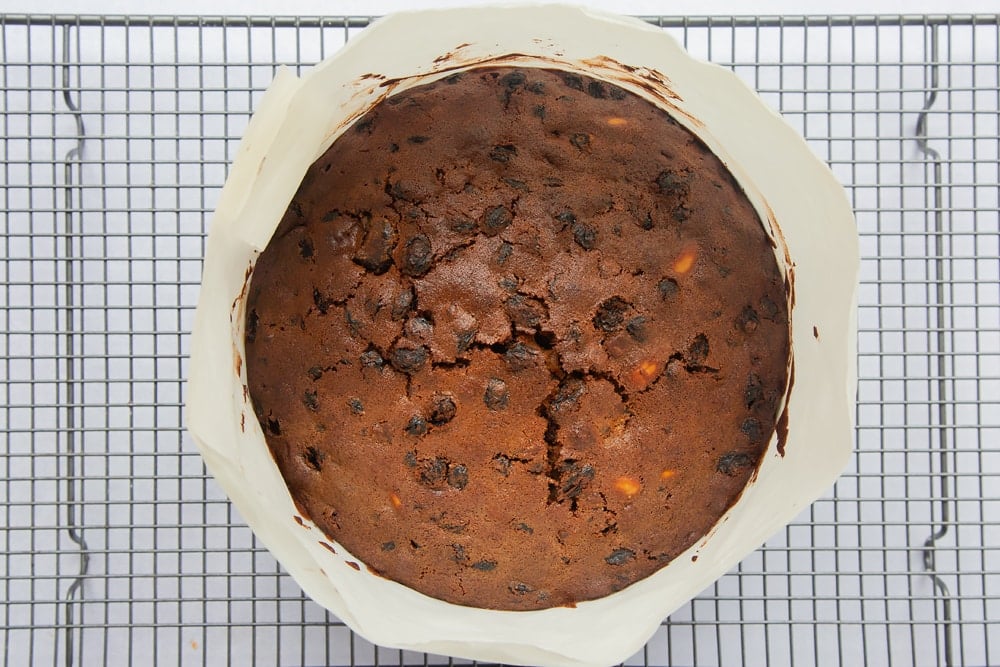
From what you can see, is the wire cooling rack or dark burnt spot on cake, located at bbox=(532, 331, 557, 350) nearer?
dark burnt spot on cake, located at bbox=(532, 331, 557, 350)

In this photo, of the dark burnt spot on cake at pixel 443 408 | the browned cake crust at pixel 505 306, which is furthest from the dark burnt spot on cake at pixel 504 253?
the dark burnt spot on cake at pixel 443 408

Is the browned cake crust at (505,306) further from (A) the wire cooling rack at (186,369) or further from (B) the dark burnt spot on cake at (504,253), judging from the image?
(A) the wire cooling rack at (186,369)

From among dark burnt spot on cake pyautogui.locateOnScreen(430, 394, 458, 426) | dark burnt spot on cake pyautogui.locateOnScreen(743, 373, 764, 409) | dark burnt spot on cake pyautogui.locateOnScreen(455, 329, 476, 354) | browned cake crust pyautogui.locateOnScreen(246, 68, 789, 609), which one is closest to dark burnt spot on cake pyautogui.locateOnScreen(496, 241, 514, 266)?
browned cake crust pyautogui.locateOnScreen(246, 68, 789, 609)

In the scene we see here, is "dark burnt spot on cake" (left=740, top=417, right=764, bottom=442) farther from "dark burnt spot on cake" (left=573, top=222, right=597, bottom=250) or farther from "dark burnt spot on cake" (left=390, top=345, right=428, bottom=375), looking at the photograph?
"dark burnt spot on cake" (left=390, top=345, right=428, bottom=375)

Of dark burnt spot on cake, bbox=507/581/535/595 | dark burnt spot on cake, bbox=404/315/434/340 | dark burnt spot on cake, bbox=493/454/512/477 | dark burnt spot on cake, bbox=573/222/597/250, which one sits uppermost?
dark burnt spot on cake, bbox=573/222/597/250

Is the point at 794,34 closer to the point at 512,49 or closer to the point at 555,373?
the point at 512,49

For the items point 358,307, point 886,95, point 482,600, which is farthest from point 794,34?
point 482,600
